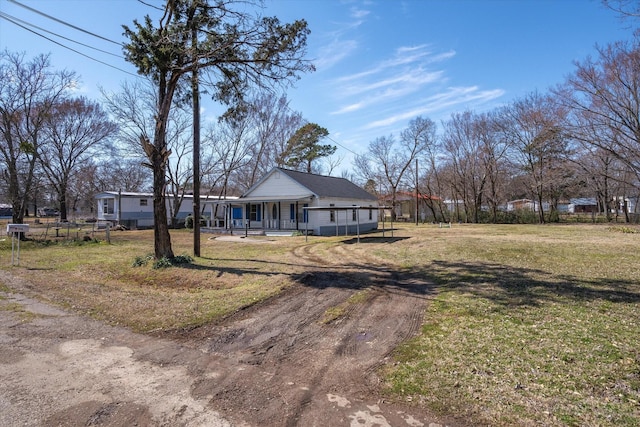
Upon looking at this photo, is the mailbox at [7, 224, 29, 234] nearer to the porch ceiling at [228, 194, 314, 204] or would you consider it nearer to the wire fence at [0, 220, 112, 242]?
the wire fence at [0, 220, 112, 242]

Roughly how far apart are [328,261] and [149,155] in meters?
6.29

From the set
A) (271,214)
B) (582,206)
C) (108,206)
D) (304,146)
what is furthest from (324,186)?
(582,206)

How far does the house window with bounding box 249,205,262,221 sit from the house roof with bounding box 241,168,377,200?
3.42ft

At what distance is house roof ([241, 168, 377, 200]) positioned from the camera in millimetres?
24845

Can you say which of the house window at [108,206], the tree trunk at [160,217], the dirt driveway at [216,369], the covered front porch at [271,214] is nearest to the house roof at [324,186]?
the covered front porch at [271,214]

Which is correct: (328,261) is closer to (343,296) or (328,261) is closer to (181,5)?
(343,296)

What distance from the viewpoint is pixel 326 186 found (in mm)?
27281

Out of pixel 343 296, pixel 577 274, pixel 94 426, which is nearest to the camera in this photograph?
pixel 94 426

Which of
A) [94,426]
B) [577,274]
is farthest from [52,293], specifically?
[577,274]

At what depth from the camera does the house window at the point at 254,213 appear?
26969mm

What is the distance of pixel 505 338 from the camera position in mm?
4523

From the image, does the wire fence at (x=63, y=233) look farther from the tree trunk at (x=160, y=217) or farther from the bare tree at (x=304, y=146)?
the bare tree at (x=304, y=146)

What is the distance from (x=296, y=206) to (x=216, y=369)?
20.3 metres

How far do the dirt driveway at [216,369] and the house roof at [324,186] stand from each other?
18.4 metres
